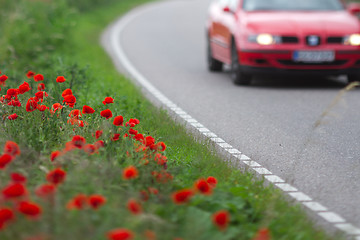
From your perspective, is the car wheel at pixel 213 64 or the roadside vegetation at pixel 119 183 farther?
the car wheel at pixel 213 64

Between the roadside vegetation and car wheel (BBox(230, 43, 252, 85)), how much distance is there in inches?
140

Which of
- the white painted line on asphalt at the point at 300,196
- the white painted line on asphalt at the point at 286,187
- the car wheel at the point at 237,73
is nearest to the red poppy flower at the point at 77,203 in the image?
the white painted line on asphalt at the point at 300,196

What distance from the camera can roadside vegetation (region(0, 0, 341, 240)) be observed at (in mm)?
3908

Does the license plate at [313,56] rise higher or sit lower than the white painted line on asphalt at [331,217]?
lower

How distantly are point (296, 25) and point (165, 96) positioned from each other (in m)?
2.39

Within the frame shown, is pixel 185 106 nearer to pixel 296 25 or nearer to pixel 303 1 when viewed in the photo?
pixel 296 25

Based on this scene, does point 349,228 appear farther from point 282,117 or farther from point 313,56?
point 313,56

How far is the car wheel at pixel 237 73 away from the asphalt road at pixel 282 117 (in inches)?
7.7

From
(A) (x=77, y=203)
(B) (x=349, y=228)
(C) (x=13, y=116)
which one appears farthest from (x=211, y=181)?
(C) (x=13, y=116)

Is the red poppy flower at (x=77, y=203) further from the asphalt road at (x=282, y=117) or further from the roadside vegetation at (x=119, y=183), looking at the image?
the asphalt road at (x=282, y=117)

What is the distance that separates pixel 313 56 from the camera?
1277 centimetres

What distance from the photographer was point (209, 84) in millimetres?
13906

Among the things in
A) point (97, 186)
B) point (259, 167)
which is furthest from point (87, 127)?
point (97, 186)

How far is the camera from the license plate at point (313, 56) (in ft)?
41.8
